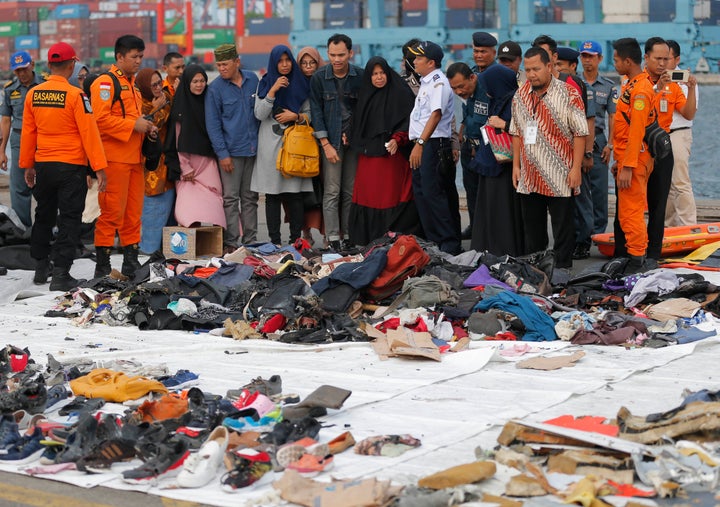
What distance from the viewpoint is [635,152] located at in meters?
9.02

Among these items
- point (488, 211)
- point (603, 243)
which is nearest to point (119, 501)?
point (488, 211)

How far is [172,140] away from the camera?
10922 mm

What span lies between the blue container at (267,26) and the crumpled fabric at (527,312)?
13040 cm

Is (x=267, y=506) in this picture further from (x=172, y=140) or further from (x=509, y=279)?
(x=172, y=140)

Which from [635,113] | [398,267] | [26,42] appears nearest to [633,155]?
[635,113]

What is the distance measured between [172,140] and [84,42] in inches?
5435

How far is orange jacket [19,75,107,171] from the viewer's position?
9164 mm

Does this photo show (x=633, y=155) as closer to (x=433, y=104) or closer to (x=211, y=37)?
(x=433, y=104)

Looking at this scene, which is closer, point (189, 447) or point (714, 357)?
point (189, 447)

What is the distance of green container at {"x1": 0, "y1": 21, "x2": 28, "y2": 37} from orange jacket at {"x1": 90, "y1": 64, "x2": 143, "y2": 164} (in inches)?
5810

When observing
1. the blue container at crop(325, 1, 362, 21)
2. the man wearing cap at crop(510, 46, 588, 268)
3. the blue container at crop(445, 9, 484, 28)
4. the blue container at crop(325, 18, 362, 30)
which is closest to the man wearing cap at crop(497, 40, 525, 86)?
the man wearing cap at crop(510, 46, 588, 268)

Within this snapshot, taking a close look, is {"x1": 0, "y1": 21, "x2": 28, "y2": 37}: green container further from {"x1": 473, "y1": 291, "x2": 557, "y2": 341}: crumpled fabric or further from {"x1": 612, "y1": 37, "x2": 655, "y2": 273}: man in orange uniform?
{"x1": 473, "y1": 291, "x2": 557, "y2": 341}: crumpled fabric

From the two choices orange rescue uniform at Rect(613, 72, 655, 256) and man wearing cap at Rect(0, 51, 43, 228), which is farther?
man wearing cap at Rect(0, 51, 43, 228)

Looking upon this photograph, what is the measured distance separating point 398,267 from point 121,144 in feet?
9.58
